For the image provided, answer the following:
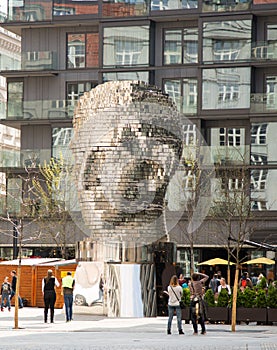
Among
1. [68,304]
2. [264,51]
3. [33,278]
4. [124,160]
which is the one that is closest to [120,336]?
[68,304]

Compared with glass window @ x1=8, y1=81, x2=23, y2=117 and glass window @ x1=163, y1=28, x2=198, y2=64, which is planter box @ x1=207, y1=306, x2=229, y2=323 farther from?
glass window @ x1=8, y1=81, x2=23, y2=117

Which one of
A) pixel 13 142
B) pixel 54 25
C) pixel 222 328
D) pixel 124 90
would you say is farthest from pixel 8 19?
pixel 222 328

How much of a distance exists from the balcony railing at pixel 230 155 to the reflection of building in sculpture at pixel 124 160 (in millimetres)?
22813

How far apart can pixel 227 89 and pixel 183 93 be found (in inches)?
117

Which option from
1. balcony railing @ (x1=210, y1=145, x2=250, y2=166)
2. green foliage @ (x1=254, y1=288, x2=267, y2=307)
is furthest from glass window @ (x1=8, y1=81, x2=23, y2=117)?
green foliage @ (x1=254, y1=288, x2=267, y2=307)

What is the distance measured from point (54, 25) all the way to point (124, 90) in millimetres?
30121

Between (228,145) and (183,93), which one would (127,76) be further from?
(228,145)

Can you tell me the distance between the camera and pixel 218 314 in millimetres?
34719

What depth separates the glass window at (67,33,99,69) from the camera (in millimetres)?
66750

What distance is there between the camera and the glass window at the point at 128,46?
2537 inches

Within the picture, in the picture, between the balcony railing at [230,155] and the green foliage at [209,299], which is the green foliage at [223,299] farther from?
the balcony railing at [230,155]

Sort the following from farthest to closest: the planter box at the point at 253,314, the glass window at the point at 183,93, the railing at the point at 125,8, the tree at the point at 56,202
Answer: the railing at the point at 125,8 < the glass window at the point at 183,93 < the tree at the point at 56,202 < the planter box at the point at 253,314

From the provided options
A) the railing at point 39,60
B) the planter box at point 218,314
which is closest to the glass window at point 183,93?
the railing at point 39,60

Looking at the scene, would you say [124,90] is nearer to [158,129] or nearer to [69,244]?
[158,129]
